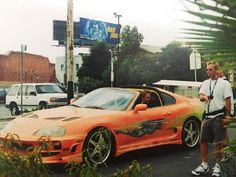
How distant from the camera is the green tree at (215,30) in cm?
101

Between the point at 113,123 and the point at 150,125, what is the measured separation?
825 millimetres

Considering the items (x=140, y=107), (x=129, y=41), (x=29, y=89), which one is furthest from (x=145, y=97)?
(x=129, y=41)

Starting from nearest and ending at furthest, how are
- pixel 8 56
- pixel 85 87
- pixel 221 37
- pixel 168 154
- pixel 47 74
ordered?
pixel 221 37, pixel 168 154, pixel 85 87, pixel 8 56, pixel 47 74

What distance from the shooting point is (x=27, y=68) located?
3334 inches

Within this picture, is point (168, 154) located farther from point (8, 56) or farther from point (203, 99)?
point (8, 56)

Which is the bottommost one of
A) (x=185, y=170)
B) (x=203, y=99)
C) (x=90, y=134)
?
(x=185, y=170)

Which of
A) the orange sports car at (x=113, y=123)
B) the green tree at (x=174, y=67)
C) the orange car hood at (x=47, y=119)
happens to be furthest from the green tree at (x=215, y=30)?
the green tree at (x=174, y=67)

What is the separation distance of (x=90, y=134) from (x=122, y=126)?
69cm

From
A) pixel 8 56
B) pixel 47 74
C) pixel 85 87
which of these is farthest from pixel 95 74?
pixel 47 74

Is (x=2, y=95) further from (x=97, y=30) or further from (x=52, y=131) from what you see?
(x=52, y=131)

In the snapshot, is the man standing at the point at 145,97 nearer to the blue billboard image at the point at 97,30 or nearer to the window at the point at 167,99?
the window at the point at 167,99

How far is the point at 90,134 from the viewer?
288 inches

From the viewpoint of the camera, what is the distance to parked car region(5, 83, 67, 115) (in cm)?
2275

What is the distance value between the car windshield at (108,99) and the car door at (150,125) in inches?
11.6
